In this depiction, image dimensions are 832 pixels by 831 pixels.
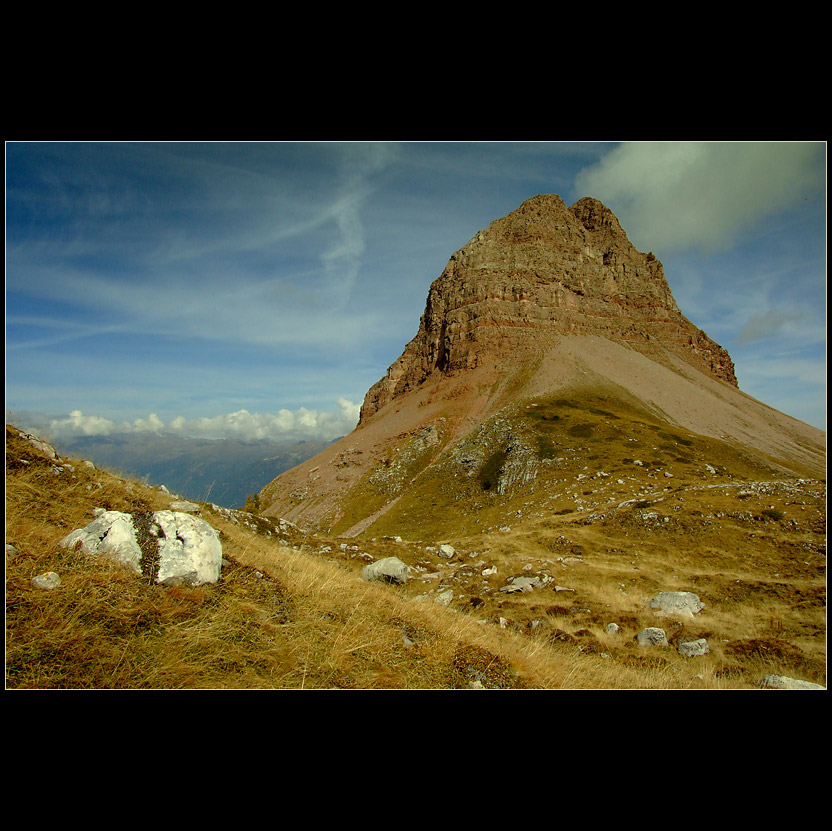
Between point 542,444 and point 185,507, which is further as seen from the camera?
point 542,444

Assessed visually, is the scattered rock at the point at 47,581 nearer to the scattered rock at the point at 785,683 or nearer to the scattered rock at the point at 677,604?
the scattered rock at the point at 785,683

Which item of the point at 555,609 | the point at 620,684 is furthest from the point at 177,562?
the point at 555,609

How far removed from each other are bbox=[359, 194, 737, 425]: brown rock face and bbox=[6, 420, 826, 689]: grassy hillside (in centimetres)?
8830

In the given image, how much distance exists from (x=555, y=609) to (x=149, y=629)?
14141mm

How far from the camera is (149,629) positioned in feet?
16.6

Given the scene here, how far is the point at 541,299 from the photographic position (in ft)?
387

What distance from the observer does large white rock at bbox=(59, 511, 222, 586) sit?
20.4 feet

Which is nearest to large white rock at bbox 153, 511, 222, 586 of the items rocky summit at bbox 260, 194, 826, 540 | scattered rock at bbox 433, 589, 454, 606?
scattered rock at bbox 433, 589, 454, 606

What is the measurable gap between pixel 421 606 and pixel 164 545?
549 centimetres

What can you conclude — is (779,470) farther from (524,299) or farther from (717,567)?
(524,299)

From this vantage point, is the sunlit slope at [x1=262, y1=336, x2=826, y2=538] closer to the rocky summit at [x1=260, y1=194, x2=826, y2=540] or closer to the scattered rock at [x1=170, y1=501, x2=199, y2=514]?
the rocky summit at [x1=260, y1=194, x2=826, y2=540]

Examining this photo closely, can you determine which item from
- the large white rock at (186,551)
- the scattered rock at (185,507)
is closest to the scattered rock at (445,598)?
the scattered rock at (185,507)

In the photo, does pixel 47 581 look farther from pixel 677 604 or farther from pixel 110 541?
pixel 677 604

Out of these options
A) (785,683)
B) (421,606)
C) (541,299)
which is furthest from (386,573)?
(541,299)
